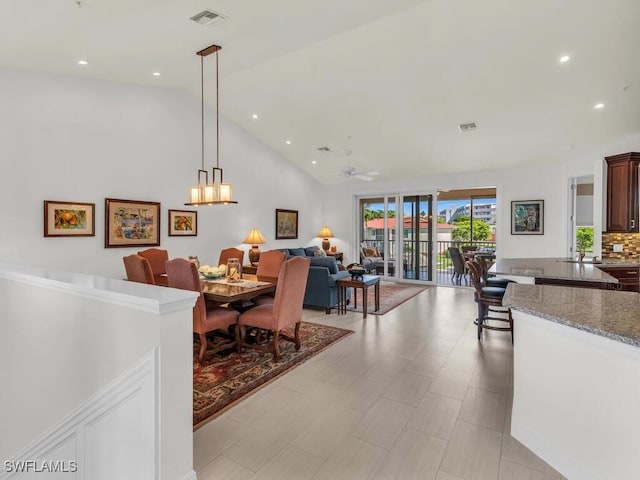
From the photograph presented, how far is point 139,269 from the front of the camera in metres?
3.72

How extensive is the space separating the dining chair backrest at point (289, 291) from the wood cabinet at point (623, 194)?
15.0 feet

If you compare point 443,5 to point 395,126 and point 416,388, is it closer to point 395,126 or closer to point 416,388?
point 395,126

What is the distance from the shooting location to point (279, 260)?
4602mm

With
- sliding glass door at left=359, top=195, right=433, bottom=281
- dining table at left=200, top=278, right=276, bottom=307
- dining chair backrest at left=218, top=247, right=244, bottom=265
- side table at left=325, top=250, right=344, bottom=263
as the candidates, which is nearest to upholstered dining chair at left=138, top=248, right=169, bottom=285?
dining chair backrest at left=218, top=247, right=244, bottom=265

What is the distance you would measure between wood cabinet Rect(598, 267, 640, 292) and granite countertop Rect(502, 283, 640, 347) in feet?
7.25

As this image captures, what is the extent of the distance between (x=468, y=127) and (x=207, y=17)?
4306mm

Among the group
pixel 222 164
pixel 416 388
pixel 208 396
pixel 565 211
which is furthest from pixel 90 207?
pixel 565 211

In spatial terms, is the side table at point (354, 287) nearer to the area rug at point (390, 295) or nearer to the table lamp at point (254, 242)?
the area rug at point (390, 295)

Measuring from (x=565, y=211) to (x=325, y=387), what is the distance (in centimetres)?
618

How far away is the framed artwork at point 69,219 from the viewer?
443 cm

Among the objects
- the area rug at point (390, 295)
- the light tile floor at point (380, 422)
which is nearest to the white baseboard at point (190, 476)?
the light tile floor at point (380, 422)

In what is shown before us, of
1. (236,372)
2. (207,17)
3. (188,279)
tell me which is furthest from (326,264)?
(207,17)

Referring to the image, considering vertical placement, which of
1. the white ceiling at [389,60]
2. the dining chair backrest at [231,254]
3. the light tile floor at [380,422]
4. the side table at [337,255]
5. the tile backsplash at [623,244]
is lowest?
the light tile floor at [380,422]

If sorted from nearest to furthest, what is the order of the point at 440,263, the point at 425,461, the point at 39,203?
the point at 425,461, the point at 39,203, the point at 440,263
